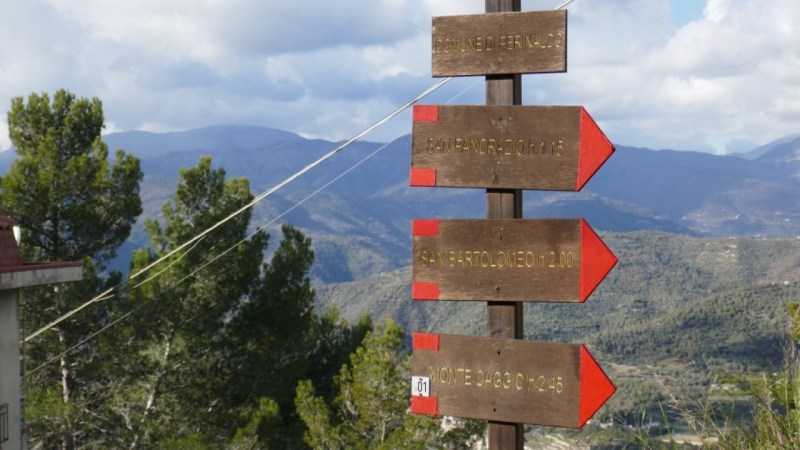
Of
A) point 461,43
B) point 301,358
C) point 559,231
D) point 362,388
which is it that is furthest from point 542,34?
point 301,358

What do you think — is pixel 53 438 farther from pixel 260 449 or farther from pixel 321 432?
pixel 321 432

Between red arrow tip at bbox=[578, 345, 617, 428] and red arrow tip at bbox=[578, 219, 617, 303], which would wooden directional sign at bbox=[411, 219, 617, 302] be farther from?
red arrow tip at bbox=[578, 345, 617, 428]

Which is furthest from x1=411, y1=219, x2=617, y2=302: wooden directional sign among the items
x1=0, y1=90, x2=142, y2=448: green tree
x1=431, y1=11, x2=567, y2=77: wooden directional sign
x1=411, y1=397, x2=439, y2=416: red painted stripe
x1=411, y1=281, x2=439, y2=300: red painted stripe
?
x1=0, y1=90, x2=142, y2=448: green tree

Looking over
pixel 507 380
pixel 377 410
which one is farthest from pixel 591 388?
pixel 377 410

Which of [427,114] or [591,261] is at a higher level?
[427,114]

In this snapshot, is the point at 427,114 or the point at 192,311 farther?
the point at 192,311

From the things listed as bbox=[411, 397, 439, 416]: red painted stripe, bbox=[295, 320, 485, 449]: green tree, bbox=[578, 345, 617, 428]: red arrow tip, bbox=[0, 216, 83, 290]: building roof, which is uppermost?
bbox=[0, 216, 83, 290]: building roof

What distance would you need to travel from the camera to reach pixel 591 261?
4.36 m

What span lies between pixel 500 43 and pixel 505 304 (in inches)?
53.1

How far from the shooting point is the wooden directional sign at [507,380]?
4332mm

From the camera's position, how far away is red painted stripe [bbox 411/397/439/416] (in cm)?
466

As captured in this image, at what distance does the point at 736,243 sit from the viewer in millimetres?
158125

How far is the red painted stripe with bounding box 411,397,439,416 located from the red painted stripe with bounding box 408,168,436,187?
111cm

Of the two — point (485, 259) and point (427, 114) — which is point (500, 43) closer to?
point (427, 114)
